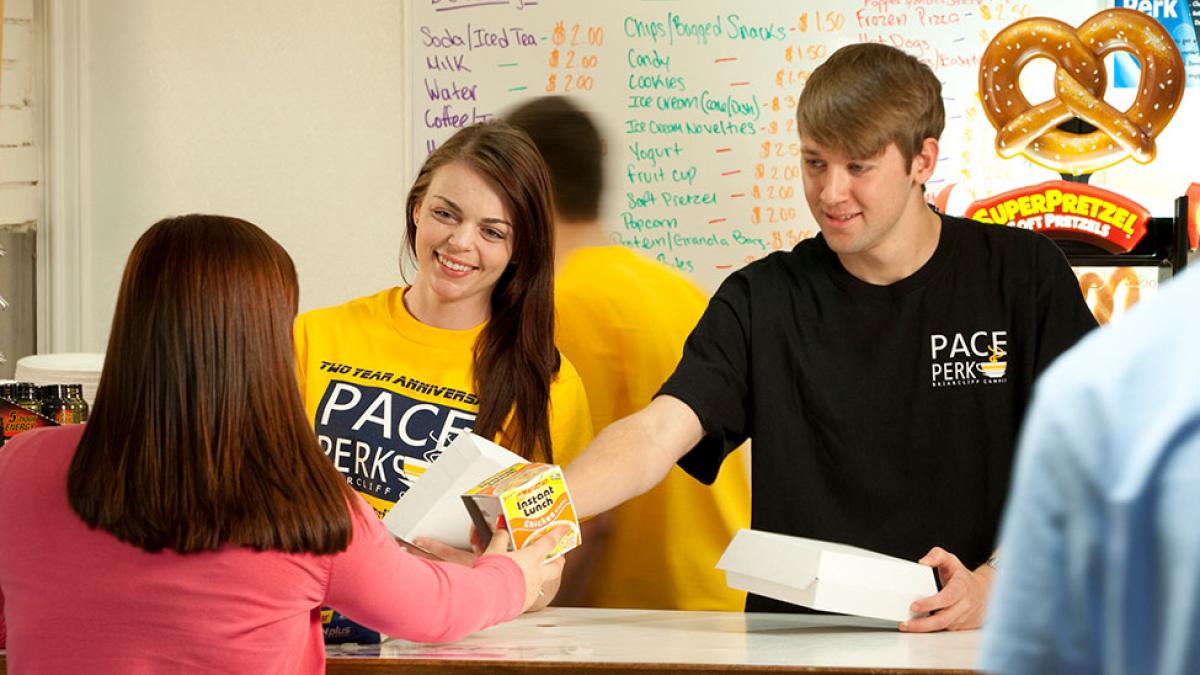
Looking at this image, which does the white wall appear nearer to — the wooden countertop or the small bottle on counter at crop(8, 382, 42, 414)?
the small bottle on counter at crop(8, 382, 42, 414)

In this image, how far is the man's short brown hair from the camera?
2.26 meters

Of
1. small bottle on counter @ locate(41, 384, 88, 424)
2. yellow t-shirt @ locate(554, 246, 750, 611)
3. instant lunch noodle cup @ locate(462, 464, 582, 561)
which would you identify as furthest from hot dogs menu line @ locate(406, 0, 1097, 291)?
instant lunch noodle cup @ locate(462, 464, 582, 561)

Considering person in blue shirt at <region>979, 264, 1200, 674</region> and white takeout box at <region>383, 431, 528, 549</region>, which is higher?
person in blue shirt at <region>979, 264, 1200, 674</region>

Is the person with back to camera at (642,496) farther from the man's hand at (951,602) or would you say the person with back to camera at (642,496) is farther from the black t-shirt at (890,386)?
the man's hand at (951,602)

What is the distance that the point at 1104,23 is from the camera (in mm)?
3523

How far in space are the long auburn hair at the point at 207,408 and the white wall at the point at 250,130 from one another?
2.42 meters

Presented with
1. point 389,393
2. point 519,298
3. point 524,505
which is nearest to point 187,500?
point 524,505

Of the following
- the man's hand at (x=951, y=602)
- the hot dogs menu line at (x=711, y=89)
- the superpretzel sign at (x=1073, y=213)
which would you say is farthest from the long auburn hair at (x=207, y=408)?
the superpretzel sign at (x=1073, y=213)

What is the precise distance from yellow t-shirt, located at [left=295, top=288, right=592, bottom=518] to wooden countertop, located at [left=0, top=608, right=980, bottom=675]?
0.45 metres

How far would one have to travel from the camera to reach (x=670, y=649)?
5.35 feet

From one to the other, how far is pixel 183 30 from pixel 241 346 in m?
2.79

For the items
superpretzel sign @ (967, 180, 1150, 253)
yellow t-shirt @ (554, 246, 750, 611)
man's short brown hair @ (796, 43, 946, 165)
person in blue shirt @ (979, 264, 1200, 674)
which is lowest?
yellow t-shirt @ (554, 246, 750, 611)

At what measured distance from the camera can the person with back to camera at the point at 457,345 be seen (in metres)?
2.30

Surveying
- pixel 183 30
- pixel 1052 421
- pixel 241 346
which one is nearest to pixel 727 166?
pixel 183 30
